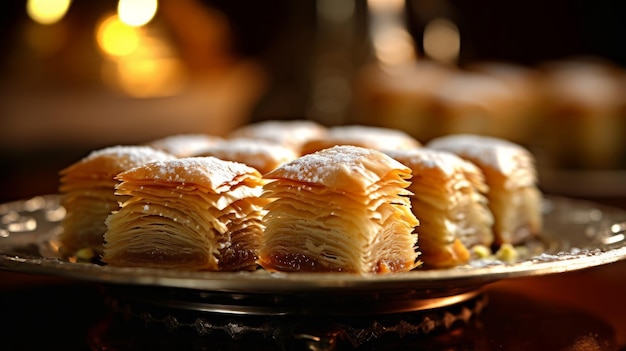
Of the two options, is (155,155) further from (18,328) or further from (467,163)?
(467,163)

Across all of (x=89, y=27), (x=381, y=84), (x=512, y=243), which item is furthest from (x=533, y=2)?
(x=512, y=243)

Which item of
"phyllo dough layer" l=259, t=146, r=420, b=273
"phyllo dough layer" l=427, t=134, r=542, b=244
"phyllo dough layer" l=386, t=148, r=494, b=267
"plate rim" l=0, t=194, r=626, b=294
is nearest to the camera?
"plate rim" l=0, t=194, r=626, b=294

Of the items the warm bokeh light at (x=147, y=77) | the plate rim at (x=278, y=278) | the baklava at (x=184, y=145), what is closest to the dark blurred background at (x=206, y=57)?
the warm bokeh light at (x=147, y=77)

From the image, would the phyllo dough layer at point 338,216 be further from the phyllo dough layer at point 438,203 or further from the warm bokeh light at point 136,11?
the warm bokeh light at point 136,11

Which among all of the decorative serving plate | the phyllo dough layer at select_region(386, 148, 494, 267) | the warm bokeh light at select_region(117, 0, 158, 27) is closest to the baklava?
the decorative serving plate

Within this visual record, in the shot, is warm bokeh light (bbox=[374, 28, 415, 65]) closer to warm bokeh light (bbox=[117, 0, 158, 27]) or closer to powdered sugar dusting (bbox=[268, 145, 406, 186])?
warm bokeh light (bbox=[117, 0, 158, 27])

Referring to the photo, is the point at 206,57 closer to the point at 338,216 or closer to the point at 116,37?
the point at 116,37
